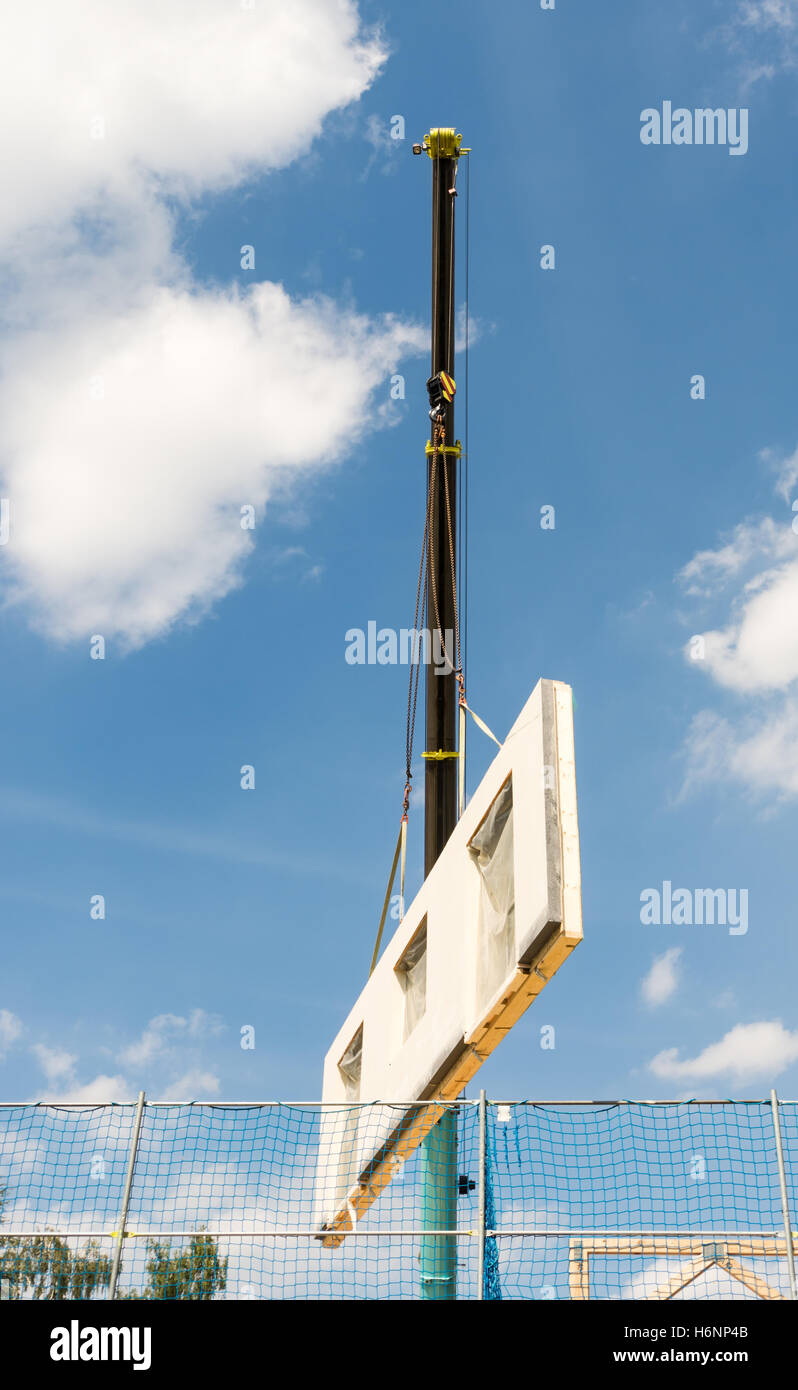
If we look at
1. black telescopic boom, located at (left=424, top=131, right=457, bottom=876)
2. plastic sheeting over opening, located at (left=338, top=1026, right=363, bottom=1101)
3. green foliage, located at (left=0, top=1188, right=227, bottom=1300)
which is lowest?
green foliage, located at (left=0, top=1188, right=227, bottom=1300)

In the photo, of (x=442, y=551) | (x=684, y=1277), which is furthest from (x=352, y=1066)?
(x=442, y=551)

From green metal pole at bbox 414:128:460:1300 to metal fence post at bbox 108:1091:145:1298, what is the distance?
2.69m

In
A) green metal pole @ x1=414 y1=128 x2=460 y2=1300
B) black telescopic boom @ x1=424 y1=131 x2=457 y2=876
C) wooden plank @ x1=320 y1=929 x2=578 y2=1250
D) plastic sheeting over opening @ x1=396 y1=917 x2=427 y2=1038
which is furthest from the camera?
black telescopic boom @ x1=424 y1=131 x2=457 y2=876

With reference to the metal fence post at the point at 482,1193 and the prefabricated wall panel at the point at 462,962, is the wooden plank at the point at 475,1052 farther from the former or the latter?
the metal fence post at the point at 482,1193

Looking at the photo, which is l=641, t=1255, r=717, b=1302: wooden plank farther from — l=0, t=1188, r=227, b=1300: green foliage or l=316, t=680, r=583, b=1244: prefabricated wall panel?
l=0, t=1188, r=227, b=1300: green foliage

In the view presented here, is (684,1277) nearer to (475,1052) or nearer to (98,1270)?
(475,1052)

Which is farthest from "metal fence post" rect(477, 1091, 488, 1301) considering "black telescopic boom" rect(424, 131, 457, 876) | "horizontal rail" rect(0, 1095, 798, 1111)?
"black telescopic boom" rect(424, 131, 457, 876)

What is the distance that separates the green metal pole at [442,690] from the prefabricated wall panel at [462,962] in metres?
0.49

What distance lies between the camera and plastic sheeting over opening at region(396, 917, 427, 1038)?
13359 millimetres

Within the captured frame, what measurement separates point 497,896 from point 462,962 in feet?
2.66

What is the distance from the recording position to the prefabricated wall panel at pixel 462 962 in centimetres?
946
